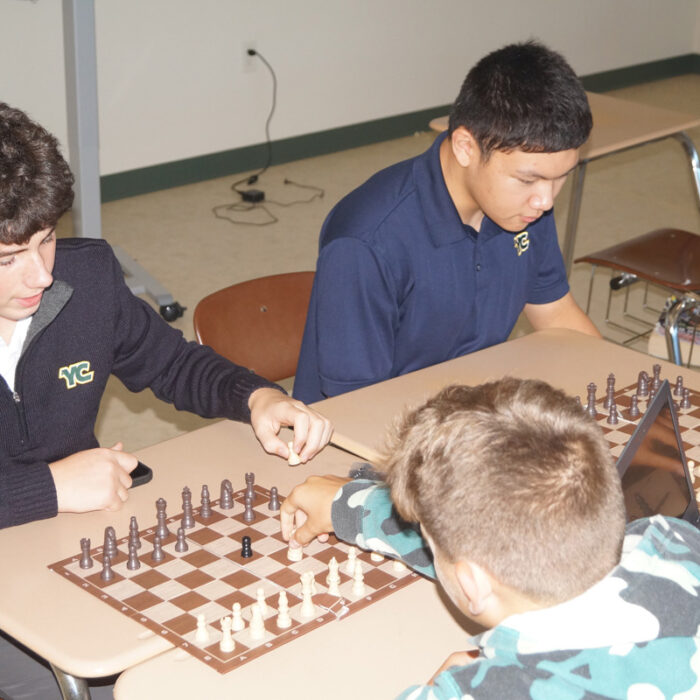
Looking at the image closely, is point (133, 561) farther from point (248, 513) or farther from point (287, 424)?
point (287, 424)

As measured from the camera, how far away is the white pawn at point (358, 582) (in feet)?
5.44

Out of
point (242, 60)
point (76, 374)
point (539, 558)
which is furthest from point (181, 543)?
point (242, 60)

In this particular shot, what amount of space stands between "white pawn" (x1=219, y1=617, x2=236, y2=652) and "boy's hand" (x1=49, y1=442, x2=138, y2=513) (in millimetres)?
417

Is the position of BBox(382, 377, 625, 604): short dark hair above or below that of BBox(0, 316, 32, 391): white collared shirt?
above

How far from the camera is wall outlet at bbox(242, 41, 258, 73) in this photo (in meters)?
6.24

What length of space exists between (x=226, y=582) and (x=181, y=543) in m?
0.12

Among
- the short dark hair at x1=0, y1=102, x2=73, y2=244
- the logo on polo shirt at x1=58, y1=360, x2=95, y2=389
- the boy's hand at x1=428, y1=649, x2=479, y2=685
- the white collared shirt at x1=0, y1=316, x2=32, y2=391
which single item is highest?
the short dark hair at x1=0, y1=102, x2=73, y2=244

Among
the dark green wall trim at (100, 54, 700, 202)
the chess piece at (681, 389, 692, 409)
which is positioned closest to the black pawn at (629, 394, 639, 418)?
the chess piece at (681, 389, 692, 409)

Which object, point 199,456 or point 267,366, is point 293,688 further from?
point 267,366

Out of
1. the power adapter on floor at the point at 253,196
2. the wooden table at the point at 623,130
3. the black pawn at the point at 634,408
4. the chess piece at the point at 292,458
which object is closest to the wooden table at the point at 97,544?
the chess piece at the point at 292,458

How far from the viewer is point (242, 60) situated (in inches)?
246

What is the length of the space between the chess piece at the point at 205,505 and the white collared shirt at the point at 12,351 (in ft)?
1.36

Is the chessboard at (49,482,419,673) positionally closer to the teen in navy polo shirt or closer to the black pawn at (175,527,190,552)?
the black pawn at (175,527,190,552)

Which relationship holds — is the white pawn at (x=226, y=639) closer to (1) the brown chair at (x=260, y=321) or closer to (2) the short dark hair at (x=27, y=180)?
(2) the short dark hair at (x=27, y=180)
